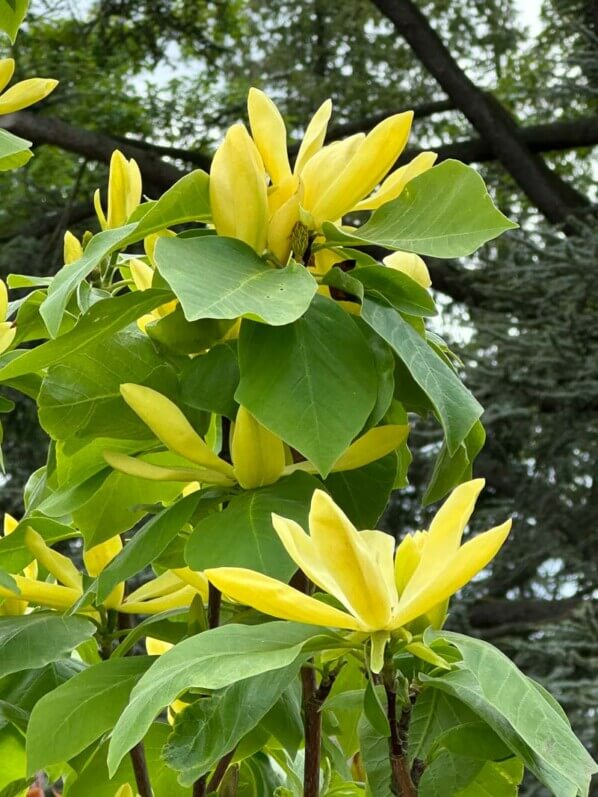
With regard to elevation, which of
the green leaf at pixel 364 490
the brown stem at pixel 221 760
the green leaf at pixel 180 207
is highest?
the green leaf at pixel 180 207

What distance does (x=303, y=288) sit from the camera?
0.37 m

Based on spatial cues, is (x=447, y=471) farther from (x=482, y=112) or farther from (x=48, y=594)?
(x=482, y=112)

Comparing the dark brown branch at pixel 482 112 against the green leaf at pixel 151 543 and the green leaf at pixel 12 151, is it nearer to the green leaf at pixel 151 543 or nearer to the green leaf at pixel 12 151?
the green leaf at pixel 12 151

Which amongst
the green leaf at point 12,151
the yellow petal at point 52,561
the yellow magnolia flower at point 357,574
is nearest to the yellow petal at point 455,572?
the yellow magnolia flower at point 357,574

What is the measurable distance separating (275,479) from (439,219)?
117mm

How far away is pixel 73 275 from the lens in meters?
0.38

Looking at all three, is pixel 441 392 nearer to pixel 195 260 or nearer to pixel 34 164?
pixel 195 260

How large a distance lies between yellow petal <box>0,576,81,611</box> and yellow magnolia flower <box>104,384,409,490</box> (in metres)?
0.12

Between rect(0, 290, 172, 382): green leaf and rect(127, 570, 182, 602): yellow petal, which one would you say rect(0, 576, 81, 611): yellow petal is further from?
rect(0, 290, 172, 382): green leaf

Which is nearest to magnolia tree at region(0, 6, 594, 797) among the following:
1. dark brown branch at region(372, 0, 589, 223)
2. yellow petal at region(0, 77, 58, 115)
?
A: yellow petal at region(0, 77, 58, 115)

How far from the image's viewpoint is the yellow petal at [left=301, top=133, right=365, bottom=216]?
43cm

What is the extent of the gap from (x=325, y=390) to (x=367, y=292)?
1.9 inches

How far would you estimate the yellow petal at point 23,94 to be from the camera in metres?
0.58

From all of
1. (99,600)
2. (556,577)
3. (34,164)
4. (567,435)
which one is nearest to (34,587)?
(99,600)
